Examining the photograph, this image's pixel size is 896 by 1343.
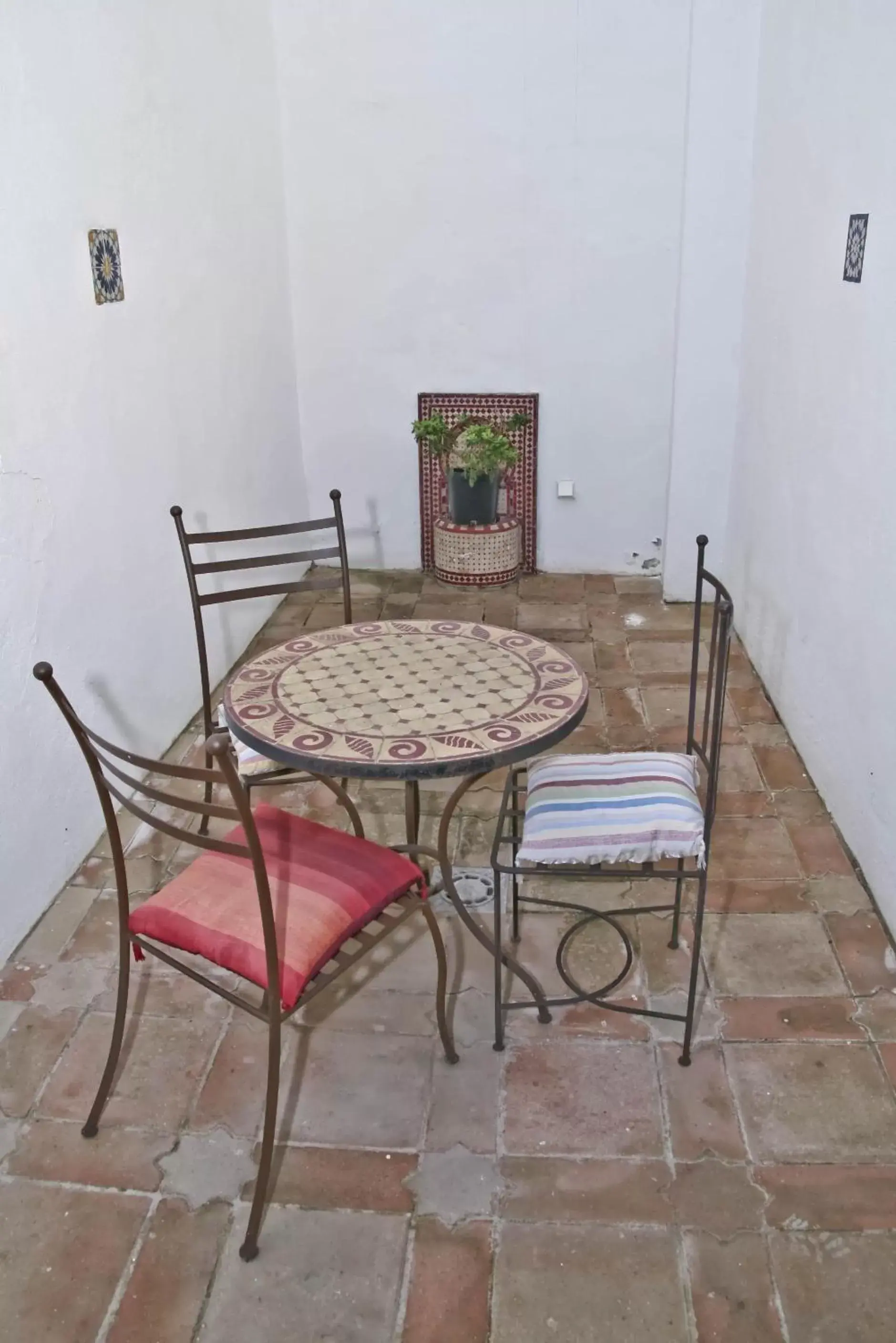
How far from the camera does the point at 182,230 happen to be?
3492mm

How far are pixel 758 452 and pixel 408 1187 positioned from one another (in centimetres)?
308

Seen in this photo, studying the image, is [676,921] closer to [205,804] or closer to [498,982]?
[498,982]

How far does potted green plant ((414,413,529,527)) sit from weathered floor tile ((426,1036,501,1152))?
9.73 feet

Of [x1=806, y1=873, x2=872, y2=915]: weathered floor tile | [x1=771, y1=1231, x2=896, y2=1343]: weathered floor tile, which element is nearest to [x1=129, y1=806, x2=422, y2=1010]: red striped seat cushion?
[x1=771, y1=1231, x2=896, y2=1343]: weathered floor tile

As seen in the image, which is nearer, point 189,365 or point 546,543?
point 189,365

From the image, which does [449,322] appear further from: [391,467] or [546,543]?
[546,543]

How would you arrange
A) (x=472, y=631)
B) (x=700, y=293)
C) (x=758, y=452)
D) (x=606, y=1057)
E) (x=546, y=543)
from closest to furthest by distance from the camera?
(x=606, y=1057) < (x=472, y=631) < (x=758, y=452) < (x=700, y=293) < (x=546, y=543)

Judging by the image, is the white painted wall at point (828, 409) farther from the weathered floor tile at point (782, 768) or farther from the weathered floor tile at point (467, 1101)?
the weathered floor tile at point (467, 1101)

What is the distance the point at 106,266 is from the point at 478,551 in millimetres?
2270

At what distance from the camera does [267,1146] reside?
5.80 ft

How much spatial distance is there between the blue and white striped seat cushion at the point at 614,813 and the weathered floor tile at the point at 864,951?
614 millimetres

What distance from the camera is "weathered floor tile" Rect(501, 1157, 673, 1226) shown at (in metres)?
1.80

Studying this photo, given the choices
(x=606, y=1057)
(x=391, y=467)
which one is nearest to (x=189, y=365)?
(x=391, y=467)

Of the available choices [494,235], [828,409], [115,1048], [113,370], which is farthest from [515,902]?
[494,235]
